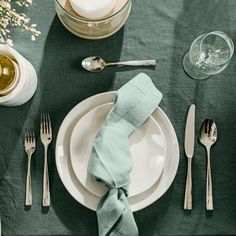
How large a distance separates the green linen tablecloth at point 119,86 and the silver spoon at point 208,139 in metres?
0.01

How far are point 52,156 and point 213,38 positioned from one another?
0.37 metres

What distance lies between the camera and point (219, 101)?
2.58 feet

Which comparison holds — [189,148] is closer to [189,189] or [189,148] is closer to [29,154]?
[189,189]

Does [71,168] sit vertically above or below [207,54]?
below

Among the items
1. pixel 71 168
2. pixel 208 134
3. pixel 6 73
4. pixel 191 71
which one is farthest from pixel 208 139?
pixel 6 73

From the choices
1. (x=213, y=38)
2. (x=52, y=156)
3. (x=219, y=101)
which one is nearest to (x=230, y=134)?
(x=219, y=101)

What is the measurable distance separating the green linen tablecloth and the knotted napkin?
50 mm

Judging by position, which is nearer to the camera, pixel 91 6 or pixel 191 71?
pixel 91 6

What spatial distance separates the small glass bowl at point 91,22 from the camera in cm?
69

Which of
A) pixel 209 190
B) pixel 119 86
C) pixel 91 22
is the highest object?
pixel 91 22

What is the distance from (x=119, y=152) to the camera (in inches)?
27.6

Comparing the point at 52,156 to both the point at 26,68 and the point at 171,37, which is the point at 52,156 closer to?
the point at 26,68

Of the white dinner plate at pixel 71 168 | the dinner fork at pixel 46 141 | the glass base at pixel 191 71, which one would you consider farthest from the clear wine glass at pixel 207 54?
the dinner fork at pixel 46 141

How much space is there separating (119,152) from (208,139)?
0.18 metres
